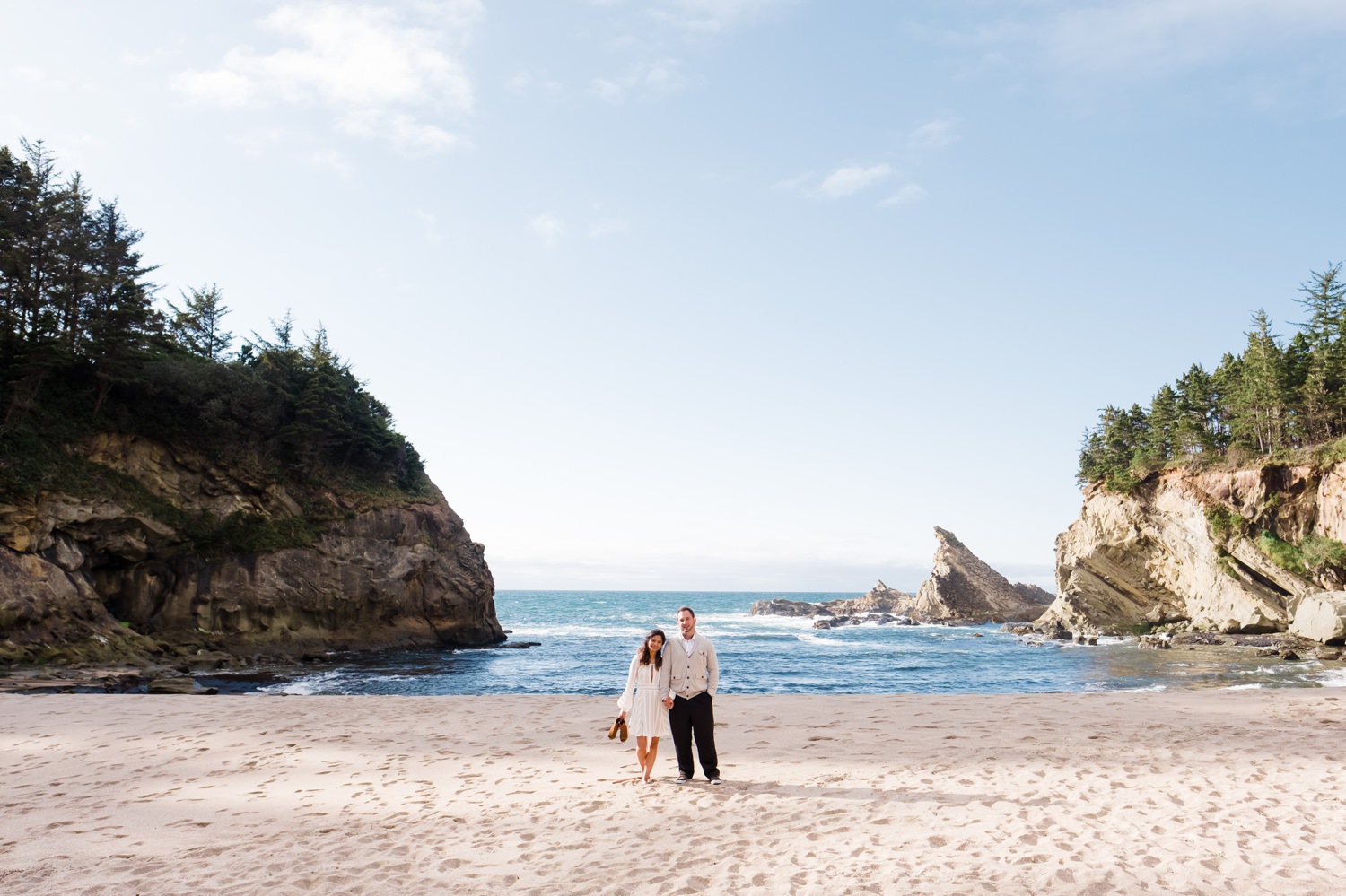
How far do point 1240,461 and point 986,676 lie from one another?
1029 inches

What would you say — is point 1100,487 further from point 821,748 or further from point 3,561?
point 3,561

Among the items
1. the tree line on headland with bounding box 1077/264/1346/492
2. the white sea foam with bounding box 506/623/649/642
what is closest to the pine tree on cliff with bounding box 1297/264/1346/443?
the tree line on headland with bounding box 1077/264/1346/492

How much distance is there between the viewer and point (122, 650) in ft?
85.4

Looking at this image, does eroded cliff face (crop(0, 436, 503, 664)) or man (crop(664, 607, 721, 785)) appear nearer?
man (crop(664, 607, 721, 785))

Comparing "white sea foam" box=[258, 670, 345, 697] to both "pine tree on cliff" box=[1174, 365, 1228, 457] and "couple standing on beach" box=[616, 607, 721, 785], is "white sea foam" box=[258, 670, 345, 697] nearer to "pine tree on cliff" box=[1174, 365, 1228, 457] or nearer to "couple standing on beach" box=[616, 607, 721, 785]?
"couple standing on beach" box=[616, 607, 721, 785]

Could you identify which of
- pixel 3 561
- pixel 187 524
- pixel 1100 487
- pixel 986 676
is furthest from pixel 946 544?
pixel 3 561

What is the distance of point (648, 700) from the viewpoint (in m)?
8.74

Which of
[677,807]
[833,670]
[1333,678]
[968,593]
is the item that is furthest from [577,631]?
[677,807]

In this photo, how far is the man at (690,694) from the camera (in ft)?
28.3

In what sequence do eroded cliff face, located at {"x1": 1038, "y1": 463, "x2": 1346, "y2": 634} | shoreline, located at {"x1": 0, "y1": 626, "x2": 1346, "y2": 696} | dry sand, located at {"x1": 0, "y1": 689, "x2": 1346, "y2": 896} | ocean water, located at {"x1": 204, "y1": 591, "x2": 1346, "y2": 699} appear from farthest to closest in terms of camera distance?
eroded cliff face, located at {"x1": 1038, "y1": 463, "x2": 1346, "y2": 634} < ocean water, located at {"x1": 204, "y1": 591, "x2": 1346, "y2": 699} < shoreline, located at {"x1": 0, "y1": 626, "x2": 1346, "y2": 696} < dry sand, located at {"x1": 0, "y1": 689, "x2": 1346, "y2": 896}

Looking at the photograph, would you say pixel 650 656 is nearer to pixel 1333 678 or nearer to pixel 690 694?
pixel 690 694

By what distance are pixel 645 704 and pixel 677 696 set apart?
1.30 feet

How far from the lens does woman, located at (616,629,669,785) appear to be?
8688 mm

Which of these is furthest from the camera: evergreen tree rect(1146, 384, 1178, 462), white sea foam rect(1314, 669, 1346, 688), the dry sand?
evergreen tree rect(1146, 384, 1178, 462)
